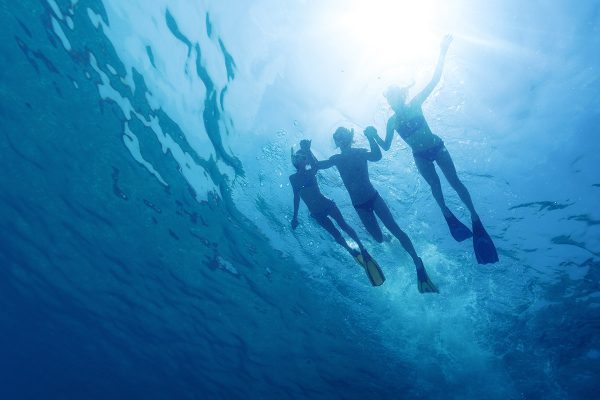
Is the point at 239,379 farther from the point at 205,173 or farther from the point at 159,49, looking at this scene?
the point at 159,49

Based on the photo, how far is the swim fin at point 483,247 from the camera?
25.0 feet

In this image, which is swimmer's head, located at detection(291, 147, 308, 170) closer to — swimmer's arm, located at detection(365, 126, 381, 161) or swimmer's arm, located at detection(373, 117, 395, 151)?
swimmer's arm, located at detection(365, 126, 381, 161)

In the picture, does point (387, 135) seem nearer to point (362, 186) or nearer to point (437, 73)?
point (362, 186)

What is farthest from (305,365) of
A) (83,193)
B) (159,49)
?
(159,49)

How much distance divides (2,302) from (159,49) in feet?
102

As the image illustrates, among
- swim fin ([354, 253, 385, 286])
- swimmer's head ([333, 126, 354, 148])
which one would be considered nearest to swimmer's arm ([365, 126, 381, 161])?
swimmer's head ([333, 126, 354, 148])

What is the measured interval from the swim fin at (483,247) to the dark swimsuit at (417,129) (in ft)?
5.44

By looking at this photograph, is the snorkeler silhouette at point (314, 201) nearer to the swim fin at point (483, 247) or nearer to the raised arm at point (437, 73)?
the swim fin at point (483, 247)

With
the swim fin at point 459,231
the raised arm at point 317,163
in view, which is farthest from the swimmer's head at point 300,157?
the swim fin at point 459,231

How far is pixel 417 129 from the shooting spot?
7957mm

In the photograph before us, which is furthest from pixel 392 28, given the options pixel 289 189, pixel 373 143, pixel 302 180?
pixel 289 189

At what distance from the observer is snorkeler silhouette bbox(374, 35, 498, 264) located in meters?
7.70

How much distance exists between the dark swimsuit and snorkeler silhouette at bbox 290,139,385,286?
2.03 metres

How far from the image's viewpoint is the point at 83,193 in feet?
52.7
